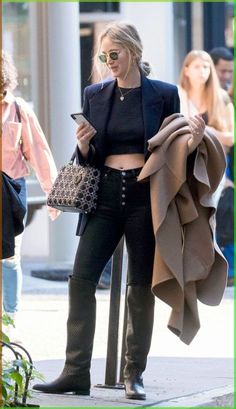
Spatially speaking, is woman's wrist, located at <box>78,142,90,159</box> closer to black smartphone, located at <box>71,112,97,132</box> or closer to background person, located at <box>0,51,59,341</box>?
black smartphone, located at <box>71,112,97,132</box>

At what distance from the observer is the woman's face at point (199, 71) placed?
11477mm

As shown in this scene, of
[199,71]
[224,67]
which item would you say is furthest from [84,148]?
[224,67]

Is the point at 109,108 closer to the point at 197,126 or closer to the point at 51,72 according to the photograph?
the point at 197,126

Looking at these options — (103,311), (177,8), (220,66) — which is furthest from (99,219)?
(177,8)

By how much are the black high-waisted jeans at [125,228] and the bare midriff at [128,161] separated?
0.02 m

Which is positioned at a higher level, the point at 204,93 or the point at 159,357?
the point at 204,93

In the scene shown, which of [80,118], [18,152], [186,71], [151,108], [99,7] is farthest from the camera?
[99,7]

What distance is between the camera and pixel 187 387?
6.91 m

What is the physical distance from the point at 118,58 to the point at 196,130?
0.56 metres

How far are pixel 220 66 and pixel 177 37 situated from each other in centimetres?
427

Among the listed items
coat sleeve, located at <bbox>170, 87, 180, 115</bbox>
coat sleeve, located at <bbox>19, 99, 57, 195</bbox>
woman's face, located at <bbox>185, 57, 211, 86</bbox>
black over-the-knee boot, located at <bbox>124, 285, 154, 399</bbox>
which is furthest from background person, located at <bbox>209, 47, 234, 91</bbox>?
black over-the-knee boot, located at <bbox>124, 285, 154, 399</bbox>

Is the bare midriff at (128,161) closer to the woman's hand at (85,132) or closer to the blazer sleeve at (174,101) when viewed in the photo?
the woman's hand at (85,132)

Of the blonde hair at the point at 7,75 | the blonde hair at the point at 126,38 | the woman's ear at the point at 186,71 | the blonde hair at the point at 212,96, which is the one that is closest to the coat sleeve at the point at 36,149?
the blonde hair at the point at 7,75

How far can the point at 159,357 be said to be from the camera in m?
8.05
